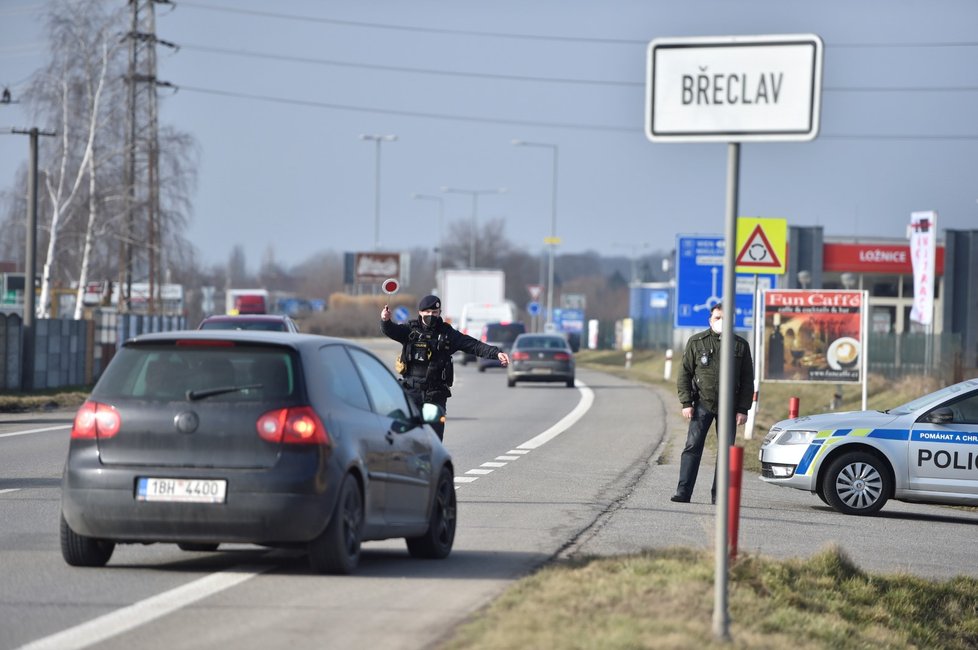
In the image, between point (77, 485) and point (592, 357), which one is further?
point (592, 357)

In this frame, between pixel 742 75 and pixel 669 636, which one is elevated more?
pixel 742 75

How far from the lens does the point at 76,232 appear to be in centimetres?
5506

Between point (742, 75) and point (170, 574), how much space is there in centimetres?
448

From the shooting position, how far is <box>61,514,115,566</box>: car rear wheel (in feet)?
29.8

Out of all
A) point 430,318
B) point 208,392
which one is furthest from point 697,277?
point 208,392

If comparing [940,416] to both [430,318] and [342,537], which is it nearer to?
[430,318]

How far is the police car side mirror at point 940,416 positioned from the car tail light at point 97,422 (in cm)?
898

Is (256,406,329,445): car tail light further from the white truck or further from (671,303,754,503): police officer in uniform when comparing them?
the white truck

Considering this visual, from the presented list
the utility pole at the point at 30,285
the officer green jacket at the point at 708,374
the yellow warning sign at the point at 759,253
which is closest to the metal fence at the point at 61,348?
the utility pole at the point at 30,285

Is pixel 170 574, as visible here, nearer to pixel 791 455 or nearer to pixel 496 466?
pixel 791 455

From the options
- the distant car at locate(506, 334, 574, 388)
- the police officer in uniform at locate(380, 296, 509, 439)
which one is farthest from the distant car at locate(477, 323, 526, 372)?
the police officer in uniform at locate(380, 296, 509, 439)

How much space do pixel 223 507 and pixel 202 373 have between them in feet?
2.65

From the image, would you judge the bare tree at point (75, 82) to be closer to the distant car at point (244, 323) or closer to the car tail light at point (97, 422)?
the distant car at point (244, 323)

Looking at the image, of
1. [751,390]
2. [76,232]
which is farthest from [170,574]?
[76,232]
